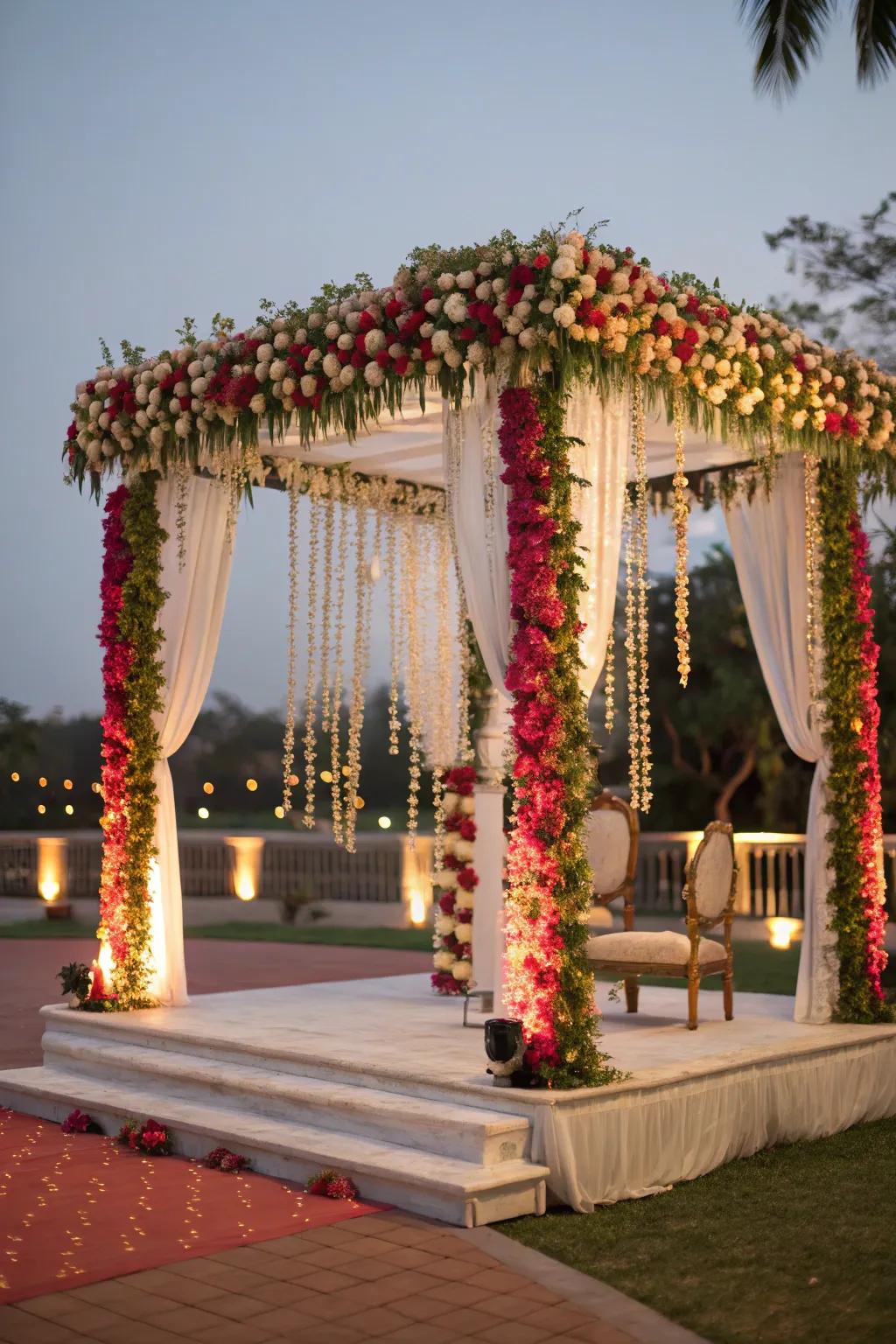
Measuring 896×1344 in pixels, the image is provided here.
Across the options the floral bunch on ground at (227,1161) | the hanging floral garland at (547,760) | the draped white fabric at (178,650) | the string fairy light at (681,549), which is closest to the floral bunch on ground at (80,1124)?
the floral bunch on ground at (227,1161)

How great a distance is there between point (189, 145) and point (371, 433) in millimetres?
46079

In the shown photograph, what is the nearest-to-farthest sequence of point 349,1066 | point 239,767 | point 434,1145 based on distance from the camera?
point 434,1145
point 349,1066
point 239,767

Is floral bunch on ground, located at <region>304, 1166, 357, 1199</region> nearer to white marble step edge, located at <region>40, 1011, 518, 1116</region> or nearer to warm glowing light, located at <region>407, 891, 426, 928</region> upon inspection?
white marble step edge, located at <region>40, 1011, 518, 1116</region>

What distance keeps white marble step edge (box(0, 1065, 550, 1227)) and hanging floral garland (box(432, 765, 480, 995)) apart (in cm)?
226

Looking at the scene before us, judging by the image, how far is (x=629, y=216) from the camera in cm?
5288

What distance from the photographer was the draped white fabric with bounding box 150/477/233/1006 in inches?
313

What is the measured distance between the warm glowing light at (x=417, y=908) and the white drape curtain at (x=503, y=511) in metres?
11.5

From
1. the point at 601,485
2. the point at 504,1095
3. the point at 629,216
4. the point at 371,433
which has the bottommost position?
the point at 504,1095

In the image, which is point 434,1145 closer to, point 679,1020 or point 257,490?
point 679,1020

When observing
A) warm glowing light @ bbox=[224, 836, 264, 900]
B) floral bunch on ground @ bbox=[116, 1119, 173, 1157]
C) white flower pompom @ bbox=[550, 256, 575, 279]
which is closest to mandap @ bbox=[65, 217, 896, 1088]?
white flower pompom @ bbox=[550, 256, 575, 279]

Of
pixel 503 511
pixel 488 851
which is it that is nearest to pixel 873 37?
pixel 503 511

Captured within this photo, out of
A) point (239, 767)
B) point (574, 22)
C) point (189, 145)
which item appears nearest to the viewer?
point (574, 22)

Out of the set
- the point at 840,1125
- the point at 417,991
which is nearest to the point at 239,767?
the point at 417,991

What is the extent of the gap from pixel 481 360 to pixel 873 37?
5.81 metres
